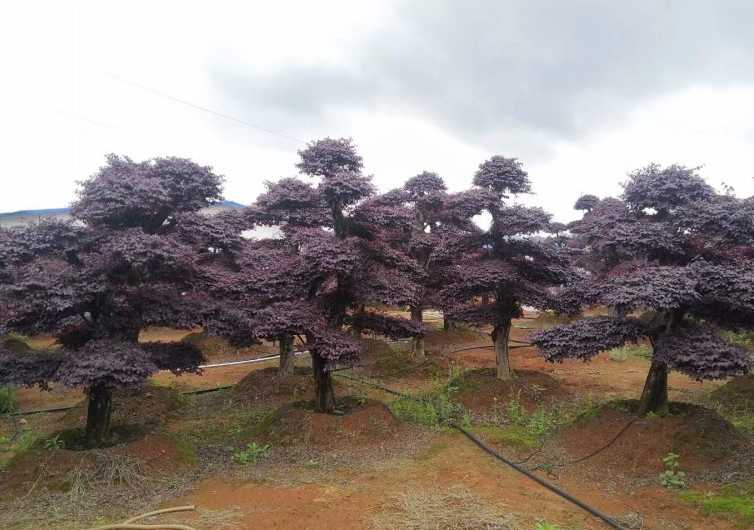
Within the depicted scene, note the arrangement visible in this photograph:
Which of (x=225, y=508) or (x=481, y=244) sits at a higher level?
(x=481, y=244)

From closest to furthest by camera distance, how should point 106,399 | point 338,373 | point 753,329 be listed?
point 753,329 < point 106,399 < point 338,373

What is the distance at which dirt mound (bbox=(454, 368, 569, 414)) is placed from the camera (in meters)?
11.5

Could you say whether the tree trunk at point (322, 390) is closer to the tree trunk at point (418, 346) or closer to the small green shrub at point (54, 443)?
the small green shrub at point (54, 443)

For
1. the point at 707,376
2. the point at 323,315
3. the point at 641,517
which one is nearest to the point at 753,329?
the point at 707,376

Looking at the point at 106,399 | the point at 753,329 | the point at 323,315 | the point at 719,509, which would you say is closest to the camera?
the point at 719,509

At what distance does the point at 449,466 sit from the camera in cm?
811

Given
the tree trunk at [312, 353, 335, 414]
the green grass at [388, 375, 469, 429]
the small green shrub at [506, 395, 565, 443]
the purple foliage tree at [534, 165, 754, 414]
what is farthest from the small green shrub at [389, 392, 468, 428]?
the purple foliage tree at [534, 165, 754, 414]

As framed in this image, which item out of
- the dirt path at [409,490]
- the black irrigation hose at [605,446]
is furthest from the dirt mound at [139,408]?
the black irrigation hose at [605,446]

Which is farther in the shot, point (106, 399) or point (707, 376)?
point (106, 399)

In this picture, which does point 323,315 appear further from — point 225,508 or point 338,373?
point 338,373

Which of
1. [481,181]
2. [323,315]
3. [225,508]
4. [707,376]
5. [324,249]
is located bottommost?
[225,508]

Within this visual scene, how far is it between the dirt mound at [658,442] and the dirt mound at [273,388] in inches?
275

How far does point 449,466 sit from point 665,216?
18.3 feet

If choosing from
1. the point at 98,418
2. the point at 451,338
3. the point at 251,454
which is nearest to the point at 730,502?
the point at 251,454
